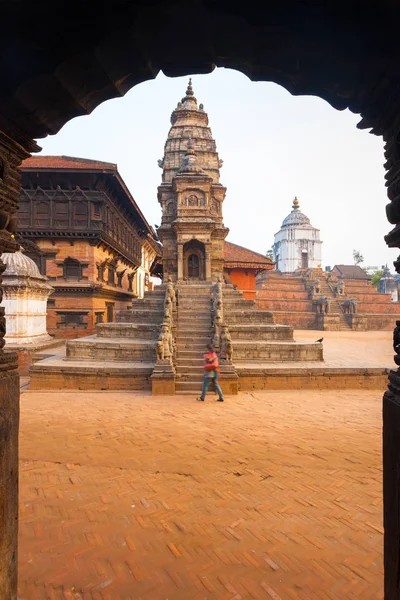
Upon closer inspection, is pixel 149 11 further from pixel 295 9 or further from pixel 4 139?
pixel 4 139

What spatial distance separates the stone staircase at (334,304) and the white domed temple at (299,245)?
27482mm

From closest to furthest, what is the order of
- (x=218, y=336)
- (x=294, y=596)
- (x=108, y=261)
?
(x=294, y=596)
(x=218, y=336)
(x=108, y=261)

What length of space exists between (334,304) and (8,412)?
40.0 meters

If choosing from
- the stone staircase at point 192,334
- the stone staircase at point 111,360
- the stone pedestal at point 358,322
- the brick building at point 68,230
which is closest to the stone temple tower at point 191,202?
the stone staircase at point 192,334

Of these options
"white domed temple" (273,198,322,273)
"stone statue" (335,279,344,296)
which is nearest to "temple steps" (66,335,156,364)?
"stone statue" (335,279,344,296)

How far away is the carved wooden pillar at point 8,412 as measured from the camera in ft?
7.67

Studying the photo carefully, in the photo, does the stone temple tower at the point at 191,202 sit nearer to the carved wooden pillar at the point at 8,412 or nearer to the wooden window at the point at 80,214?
the wooden window at the point at 80,214

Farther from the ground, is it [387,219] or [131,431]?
[387,219]

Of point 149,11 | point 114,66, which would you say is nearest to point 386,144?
point 149,11

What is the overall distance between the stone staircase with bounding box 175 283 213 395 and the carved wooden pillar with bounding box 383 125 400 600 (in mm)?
8384

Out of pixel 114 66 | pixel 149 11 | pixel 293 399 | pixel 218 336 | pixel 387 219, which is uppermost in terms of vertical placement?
pixel 149 11

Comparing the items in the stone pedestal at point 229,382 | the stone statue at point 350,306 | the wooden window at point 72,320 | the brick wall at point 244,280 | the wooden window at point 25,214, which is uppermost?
the wooden window at point 25,214

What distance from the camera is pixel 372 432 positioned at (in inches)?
271

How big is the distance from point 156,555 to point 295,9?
4367 millimetres
